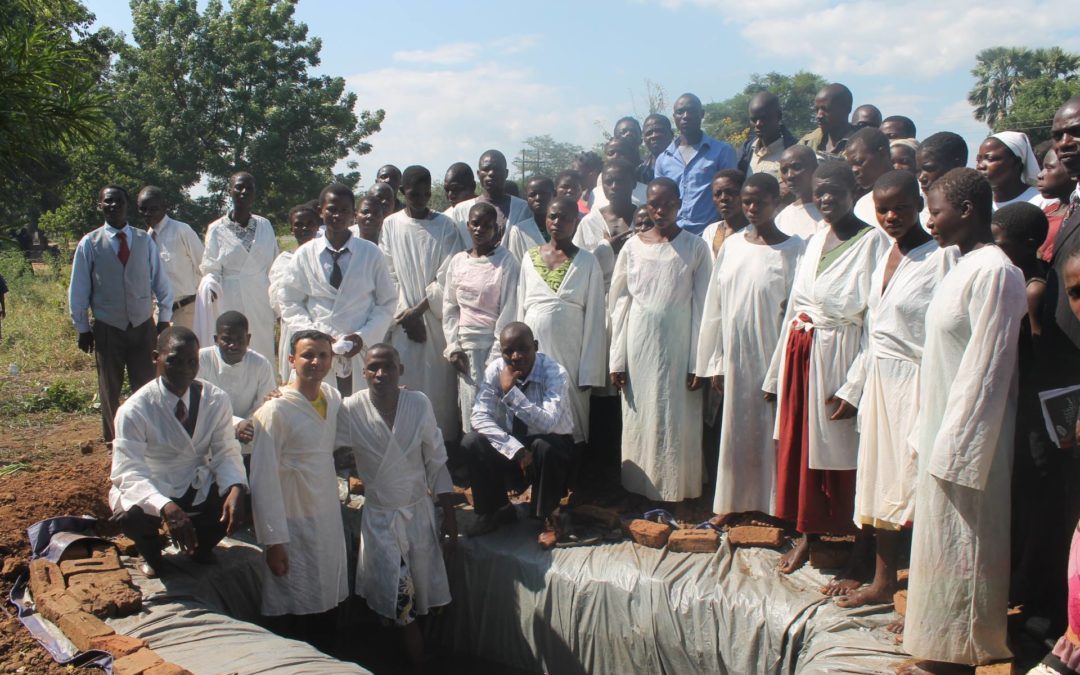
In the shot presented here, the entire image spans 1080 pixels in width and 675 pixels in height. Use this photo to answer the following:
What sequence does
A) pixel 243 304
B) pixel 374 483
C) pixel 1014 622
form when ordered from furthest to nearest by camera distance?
pixel 243 304, pixel 374 483, pixel 1014 622

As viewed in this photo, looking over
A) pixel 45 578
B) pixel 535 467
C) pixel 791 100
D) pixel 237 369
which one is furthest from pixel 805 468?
pixel 791 100

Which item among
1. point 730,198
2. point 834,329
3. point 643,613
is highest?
point 730,198

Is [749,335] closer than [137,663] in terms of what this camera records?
No

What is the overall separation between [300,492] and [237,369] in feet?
3.20

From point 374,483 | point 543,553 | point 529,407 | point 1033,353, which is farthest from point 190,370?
point 1033,353

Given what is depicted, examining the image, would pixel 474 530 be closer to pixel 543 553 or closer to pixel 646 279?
pixel 543 553

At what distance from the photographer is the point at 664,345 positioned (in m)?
5.33

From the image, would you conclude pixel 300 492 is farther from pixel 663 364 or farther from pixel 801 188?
pixel 801 188

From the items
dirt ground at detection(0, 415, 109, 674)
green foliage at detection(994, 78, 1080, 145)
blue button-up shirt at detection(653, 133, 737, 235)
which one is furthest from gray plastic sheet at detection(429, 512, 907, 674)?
green foliage at detection(994, 78, 1080, 145)

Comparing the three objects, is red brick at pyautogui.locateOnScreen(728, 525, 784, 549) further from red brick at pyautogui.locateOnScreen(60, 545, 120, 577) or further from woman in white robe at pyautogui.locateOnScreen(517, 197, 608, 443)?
red brick at pyautogui.locateOnScreen(60, 545, 120, 577)

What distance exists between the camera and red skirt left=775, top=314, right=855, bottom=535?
4500 millimetres

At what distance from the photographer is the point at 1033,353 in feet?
11.1

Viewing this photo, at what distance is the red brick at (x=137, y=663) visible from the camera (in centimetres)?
340

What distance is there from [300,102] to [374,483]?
1380cm
